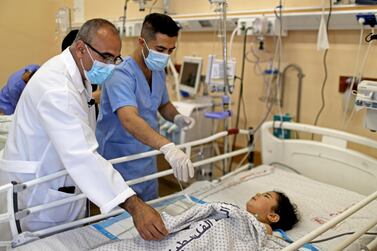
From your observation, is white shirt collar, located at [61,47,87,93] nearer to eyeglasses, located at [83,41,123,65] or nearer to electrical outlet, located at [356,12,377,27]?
eyeglasses, located at [83,41,123,65]

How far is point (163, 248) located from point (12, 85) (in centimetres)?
101

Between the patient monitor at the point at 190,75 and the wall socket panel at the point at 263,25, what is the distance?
1.63 feet

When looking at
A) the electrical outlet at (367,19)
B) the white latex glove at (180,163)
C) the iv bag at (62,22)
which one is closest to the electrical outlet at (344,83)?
the electrical outlet at (367,19)

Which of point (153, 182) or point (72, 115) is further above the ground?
point (72, 115)

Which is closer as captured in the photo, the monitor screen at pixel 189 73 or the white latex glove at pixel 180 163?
the white latex glove at pixel 180 163

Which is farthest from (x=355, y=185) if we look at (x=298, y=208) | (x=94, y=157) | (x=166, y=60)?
(x=94, y=157)

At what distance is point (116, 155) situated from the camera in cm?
196

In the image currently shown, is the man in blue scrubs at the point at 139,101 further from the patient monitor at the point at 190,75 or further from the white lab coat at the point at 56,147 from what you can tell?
the patient monitor at the point at 190,75

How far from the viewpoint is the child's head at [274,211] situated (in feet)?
5.85

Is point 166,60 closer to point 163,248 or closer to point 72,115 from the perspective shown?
point 72,115

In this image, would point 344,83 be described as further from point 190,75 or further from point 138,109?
point 138,109

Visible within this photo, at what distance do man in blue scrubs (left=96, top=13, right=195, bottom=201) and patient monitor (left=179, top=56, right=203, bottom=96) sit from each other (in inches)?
41.0

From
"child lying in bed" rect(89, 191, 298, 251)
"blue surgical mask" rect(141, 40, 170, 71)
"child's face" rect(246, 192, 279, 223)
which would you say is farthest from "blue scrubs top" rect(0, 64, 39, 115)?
"child's face" rect(246, 192, 279, 223)

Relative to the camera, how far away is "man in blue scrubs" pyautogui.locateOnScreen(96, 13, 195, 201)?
167 cm
